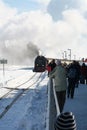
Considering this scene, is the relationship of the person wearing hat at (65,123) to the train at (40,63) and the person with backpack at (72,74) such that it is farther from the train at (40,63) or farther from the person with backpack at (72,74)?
the train at (40,63)

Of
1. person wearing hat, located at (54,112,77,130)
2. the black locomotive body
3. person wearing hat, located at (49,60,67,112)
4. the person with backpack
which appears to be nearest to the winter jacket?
person wearing hat, located at (49,60,67,112)

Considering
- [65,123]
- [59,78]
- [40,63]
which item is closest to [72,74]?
[59,78]

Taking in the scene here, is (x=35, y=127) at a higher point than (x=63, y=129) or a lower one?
lower

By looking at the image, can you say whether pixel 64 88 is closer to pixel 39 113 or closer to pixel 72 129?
pixel 39 113

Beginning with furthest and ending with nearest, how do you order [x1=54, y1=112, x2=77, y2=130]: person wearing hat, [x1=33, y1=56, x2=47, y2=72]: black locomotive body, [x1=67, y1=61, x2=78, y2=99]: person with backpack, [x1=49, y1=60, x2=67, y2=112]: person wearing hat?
[x1=33, y1=56, x2=47, y2=72]: black locomotive body, [x1=67, y1=61, x2=78, y2=99]: person with backpack, [x1=49, y1=60, x2=67, y2=112]: person wearing hat, [x1=54, y1=112, x2=77, y2=130]: person wearing hat

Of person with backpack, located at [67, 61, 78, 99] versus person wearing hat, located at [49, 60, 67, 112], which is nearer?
person wearing hat, located at [49, 60, 67, 112]

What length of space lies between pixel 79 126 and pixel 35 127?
53.9 inches

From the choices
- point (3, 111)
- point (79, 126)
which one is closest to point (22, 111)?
point (3, 111)

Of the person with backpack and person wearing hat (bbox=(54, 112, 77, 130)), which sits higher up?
person wearing hat (bbox=(54, 112, 77, 130))

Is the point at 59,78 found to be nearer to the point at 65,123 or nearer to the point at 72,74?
the point at 72,74

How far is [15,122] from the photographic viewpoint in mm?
13742

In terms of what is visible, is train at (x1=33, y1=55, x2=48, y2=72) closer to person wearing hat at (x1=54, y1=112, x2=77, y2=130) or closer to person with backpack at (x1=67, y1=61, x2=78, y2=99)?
person with backpack at (x1=67, y1=61, x2=78, y2=99)

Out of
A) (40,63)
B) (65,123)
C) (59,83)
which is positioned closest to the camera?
(65,123)

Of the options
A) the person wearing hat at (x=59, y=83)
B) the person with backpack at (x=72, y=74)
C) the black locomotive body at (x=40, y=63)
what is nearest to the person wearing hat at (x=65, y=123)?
the person wearing hat at (x=59, y=83)
